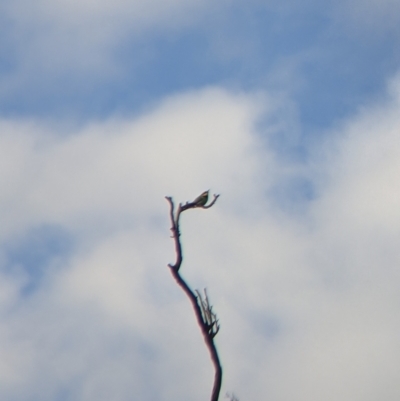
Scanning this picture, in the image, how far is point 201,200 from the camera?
45.6 ft

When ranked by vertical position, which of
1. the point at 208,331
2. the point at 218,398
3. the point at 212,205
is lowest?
the point at 218,398

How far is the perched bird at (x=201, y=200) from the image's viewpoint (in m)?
13.9

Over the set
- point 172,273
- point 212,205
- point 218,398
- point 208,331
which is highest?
point 212,205

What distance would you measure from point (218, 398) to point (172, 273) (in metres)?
2.43

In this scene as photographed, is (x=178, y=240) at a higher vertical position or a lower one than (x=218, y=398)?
higher

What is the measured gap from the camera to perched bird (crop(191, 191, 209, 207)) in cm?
1385

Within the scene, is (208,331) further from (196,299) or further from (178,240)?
(178,240)

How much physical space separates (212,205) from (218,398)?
3.55 meters

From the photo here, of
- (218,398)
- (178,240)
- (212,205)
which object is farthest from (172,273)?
(218,398)

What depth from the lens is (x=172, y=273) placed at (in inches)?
543

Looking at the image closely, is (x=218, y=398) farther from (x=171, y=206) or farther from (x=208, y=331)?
(x=171, y=206)

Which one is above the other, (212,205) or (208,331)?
(212,205)

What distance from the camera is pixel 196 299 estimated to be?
13.7 m

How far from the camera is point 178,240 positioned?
546 inches
